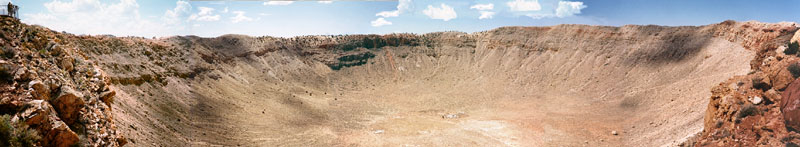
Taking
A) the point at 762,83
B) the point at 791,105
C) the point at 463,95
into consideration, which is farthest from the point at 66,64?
the point at 463,95

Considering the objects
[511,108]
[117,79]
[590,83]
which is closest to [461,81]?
[511,108]

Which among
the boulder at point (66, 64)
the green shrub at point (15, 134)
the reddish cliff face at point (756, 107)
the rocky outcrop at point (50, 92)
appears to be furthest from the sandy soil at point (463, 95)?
the green shrub at point (15, 134)

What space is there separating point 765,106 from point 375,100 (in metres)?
40.3

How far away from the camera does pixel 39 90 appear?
12.2 meters

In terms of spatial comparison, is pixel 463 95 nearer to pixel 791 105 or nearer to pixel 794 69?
pixel 794 69

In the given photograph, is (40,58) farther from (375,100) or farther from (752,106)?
(375,100)

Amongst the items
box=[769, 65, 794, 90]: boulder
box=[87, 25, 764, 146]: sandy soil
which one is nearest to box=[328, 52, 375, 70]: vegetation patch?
box=[87, 25, 764, 146]: sandy soil

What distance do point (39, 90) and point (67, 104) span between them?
3.07 feet

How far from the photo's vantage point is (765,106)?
17.0 metres

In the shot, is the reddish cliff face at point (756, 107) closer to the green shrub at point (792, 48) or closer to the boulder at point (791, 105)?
the boulder at point (791, 105)

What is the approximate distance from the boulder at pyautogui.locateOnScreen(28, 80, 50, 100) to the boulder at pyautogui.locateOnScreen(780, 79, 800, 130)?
82.9ft

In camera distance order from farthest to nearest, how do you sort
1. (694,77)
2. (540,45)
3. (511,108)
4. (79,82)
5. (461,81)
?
(540,45), (461,81), (511,108), (694,77), (79,82)

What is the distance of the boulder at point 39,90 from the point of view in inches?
470

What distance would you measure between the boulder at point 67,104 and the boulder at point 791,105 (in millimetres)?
24981
